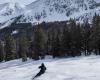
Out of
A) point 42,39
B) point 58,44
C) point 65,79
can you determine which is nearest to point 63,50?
point 58,44

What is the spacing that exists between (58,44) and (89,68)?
138ft

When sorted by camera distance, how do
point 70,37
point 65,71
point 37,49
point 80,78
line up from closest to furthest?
point 80,78 → point 65,71 → point 70,37 → point 37,49

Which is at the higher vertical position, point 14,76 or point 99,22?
point 99,22

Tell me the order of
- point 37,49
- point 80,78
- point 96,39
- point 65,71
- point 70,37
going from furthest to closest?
point 37,49 → point 70,37 → point 96,39 → point 65,71 → point 80,78

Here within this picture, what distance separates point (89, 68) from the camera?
35406mm

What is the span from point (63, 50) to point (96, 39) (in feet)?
31.3

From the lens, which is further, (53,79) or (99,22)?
(99,22)

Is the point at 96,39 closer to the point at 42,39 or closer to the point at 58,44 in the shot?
the point at 58,44

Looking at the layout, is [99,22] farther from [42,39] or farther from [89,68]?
[89,68]

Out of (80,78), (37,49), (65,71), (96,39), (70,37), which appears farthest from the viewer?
(37,49)

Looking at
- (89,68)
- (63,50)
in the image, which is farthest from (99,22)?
(89,68)

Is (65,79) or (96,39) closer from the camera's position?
(65,79)

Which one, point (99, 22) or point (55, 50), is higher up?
point (99, 22)

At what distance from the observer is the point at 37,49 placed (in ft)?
263
